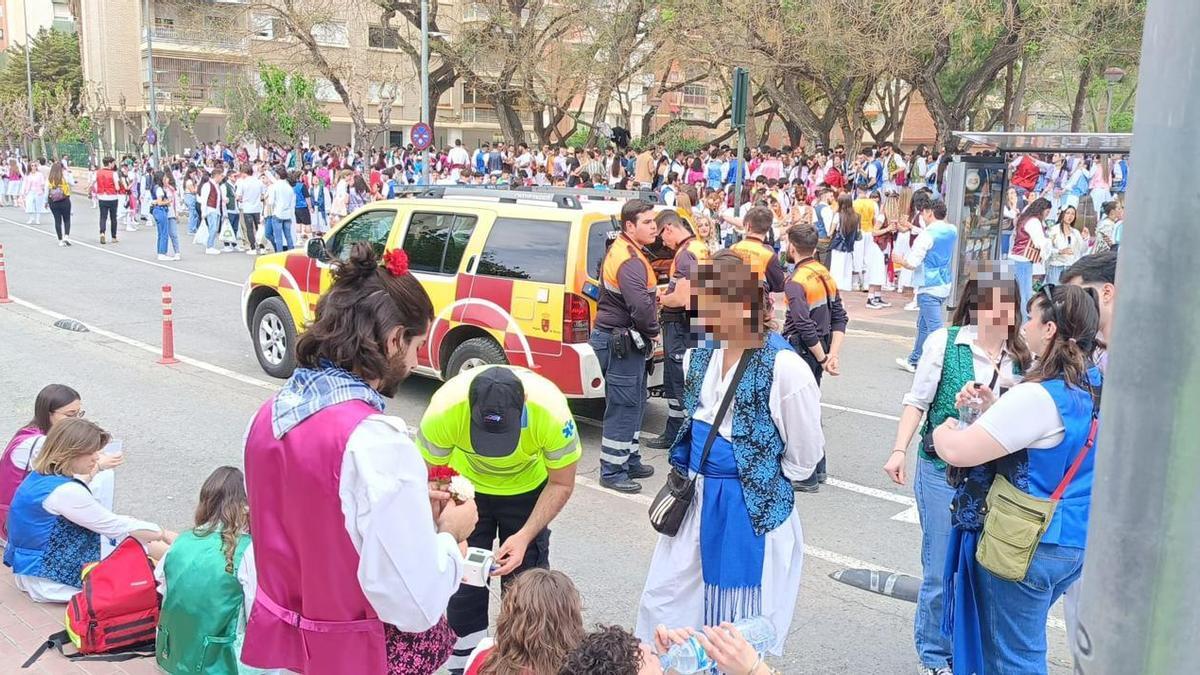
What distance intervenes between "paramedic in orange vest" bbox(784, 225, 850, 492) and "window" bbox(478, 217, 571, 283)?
5.64ft

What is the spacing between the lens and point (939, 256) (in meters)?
10.3

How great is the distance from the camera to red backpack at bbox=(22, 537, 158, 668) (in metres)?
4.47

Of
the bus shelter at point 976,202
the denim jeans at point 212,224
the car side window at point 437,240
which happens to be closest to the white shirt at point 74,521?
the car side window at point 437,240

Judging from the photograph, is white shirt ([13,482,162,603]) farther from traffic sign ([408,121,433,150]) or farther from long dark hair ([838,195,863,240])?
traffic sign ([408,121,433,150])

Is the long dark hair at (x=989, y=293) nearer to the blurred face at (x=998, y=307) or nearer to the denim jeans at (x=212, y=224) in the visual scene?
the blurred face at (x=998, y=307)

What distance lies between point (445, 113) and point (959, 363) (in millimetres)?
60527

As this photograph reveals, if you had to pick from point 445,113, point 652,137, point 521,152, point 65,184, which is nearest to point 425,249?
point 65,184

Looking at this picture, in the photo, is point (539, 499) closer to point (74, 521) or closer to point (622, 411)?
point (74, 521)

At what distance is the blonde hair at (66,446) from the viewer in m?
4.78

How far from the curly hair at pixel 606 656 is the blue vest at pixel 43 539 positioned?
3.21m

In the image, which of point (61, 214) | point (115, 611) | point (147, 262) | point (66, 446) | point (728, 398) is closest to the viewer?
point (728, 398)

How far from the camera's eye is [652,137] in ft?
131

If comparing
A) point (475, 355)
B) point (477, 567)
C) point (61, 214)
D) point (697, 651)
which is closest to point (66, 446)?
point (477, 567)

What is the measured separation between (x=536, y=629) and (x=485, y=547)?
3.58 ft
